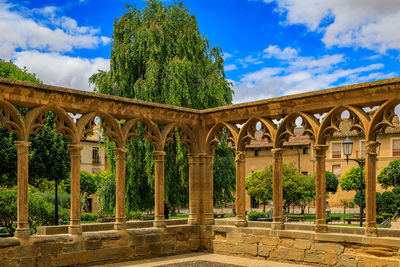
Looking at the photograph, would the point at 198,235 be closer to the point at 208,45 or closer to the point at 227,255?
the point at 227,255

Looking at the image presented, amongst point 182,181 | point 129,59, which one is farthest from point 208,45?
point 182,181

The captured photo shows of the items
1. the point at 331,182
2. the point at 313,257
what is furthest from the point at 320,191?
the point at 331,182

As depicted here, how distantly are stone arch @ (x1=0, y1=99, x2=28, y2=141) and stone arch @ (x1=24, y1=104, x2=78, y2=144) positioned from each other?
0.34ft

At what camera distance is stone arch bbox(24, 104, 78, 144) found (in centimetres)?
827

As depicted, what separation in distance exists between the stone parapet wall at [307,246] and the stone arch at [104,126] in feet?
9.59

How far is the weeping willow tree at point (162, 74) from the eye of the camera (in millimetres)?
14922

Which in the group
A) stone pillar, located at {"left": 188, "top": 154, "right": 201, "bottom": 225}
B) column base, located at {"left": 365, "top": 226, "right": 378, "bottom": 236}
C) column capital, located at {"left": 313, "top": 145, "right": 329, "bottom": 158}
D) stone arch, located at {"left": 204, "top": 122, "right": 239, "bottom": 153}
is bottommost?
column base, located at {"left": 365, "top": 226, "right": 378, "bottom": 236}

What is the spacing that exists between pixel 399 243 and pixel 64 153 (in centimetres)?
1320

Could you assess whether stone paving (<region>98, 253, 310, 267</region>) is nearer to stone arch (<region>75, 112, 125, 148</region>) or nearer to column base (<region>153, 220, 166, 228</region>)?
column base (<region>153, 220, 166, 228</region>)

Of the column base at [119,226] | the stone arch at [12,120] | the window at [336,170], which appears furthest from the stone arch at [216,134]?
the window at [336,170]

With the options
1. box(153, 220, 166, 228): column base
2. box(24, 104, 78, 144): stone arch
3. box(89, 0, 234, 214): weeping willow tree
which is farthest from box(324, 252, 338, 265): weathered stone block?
box(89, 0, 234, 214): weeping willow tree

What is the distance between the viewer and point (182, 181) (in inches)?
577

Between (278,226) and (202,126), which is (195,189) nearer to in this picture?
(202,126)

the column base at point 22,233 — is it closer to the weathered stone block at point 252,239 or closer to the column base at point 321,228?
the weathered stone block at point 252,239
